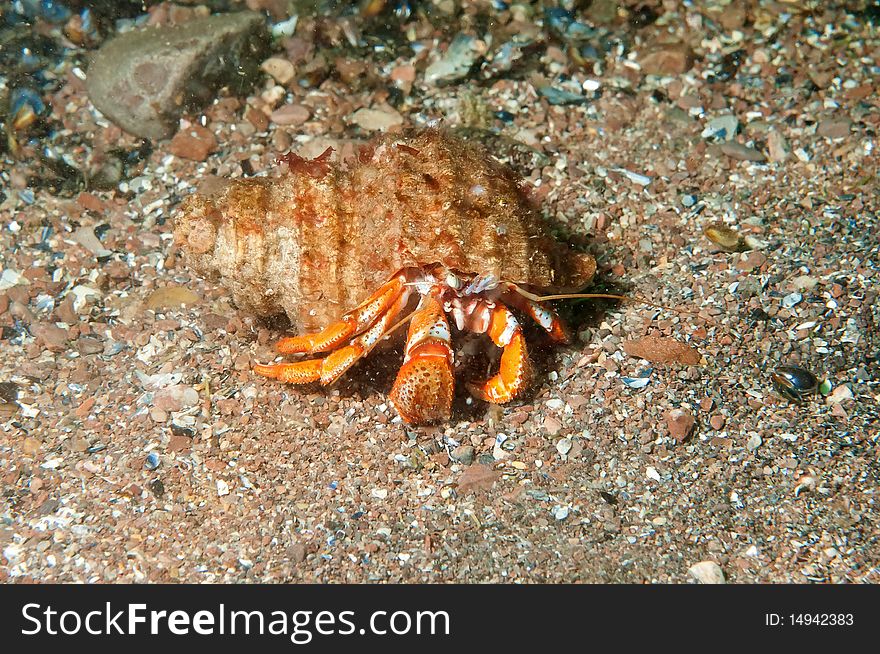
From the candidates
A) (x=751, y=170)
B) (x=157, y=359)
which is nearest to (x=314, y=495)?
(x=157, y=359)

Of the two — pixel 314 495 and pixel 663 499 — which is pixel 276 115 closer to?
pixel 314 495

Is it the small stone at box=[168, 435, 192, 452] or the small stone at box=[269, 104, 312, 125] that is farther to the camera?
the small stone at box=[269, 104, 312, 125]

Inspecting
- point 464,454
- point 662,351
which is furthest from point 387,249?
point 662,351

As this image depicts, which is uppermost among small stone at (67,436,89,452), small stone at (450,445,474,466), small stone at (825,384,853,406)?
small stone at (67,436,89,452)

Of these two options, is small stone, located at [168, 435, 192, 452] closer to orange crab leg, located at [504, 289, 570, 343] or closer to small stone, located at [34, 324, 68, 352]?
small stone, located at [34, 324, 68, 352]

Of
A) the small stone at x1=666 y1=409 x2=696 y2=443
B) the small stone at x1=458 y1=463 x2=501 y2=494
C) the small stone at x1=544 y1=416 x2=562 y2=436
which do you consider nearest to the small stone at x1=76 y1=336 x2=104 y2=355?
the small stone at x1=458 y1=463 x2=501 y2=494

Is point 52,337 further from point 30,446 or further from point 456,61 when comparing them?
point 456,61

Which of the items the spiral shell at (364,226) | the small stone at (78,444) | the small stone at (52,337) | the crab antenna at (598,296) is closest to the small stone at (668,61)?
the crab antenna at (598,296)
